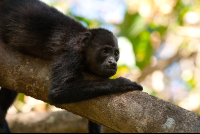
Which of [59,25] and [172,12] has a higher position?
[172,12]

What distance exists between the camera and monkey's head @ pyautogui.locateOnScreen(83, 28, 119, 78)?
3.60 metres

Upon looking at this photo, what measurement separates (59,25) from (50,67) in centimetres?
101

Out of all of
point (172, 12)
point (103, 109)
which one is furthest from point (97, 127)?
point (172, 12)

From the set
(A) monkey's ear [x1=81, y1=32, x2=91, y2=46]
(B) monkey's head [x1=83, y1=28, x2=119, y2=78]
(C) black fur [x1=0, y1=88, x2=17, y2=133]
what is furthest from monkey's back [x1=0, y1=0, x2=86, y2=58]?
(C) black fur [x1=0, y1=88, x2=17, y2=133]

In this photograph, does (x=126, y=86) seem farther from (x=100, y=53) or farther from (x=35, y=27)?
(x=35, y=27)

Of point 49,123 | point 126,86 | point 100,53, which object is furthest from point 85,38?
point 49,123

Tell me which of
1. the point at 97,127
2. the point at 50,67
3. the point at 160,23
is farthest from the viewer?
the point at 160,23

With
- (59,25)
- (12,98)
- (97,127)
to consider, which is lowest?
(97,127)

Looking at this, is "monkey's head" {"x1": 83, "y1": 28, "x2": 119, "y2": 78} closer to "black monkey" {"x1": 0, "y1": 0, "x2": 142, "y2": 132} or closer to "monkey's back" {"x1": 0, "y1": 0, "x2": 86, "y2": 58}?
"black monkey" {"x1": 0, "y1": 0, "x2": 142, "y2": 132}

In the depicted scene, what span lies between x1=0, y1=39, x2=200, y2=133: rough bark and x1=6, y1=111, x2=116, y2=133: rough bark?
2.28m

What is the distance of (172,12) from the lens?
8.21 meters

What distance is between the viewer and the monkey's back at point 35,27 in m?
3.68

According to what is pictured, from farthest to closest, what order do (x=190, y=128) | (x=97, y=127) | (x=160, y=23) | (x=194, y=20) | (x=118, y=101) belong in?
(x=194, y=20) < (x=160, y=23) < (x=97, y=127) < (x=118, y=101) < (x=190, y=128)

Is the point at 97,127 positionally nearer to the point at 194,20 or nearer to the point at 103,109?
the point at 103,109
